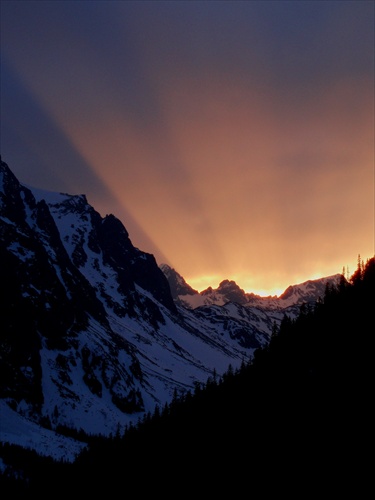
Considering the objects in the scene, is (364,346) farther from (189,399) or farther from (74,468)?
(74,468)

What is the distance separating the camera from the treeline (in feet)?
199

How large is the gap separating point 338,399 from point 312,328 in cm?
3472

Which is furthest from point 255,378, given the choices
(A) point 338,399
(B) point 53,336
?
(B) point 53,336

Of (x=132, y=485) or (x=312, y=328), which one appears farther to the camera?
(x=312, y=328)

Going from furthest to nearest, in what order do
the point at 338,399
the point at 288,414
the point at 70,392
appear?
the point at 70,392 → the point at 288,414 → the point at 338,399

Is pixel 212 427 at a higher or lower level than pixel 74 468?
higher

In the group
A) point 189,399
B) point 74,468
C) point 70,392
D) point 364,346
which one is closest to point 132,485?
point 74,468

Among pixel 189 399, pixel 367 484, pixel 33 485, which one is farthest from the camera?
pixel 189 399

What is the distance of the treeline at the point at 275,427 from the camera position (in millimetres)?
60781

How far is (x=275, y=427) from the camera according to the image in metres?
77.5

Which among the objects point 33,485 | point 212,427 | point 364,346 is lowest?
point 33,485

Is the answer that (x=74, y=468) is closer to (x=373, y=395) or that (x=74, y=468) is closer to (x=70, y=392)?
(x=70, y=392)

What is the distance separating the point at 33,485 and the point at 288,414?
4957 cm

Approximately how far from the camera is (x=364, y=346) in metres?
80.2
